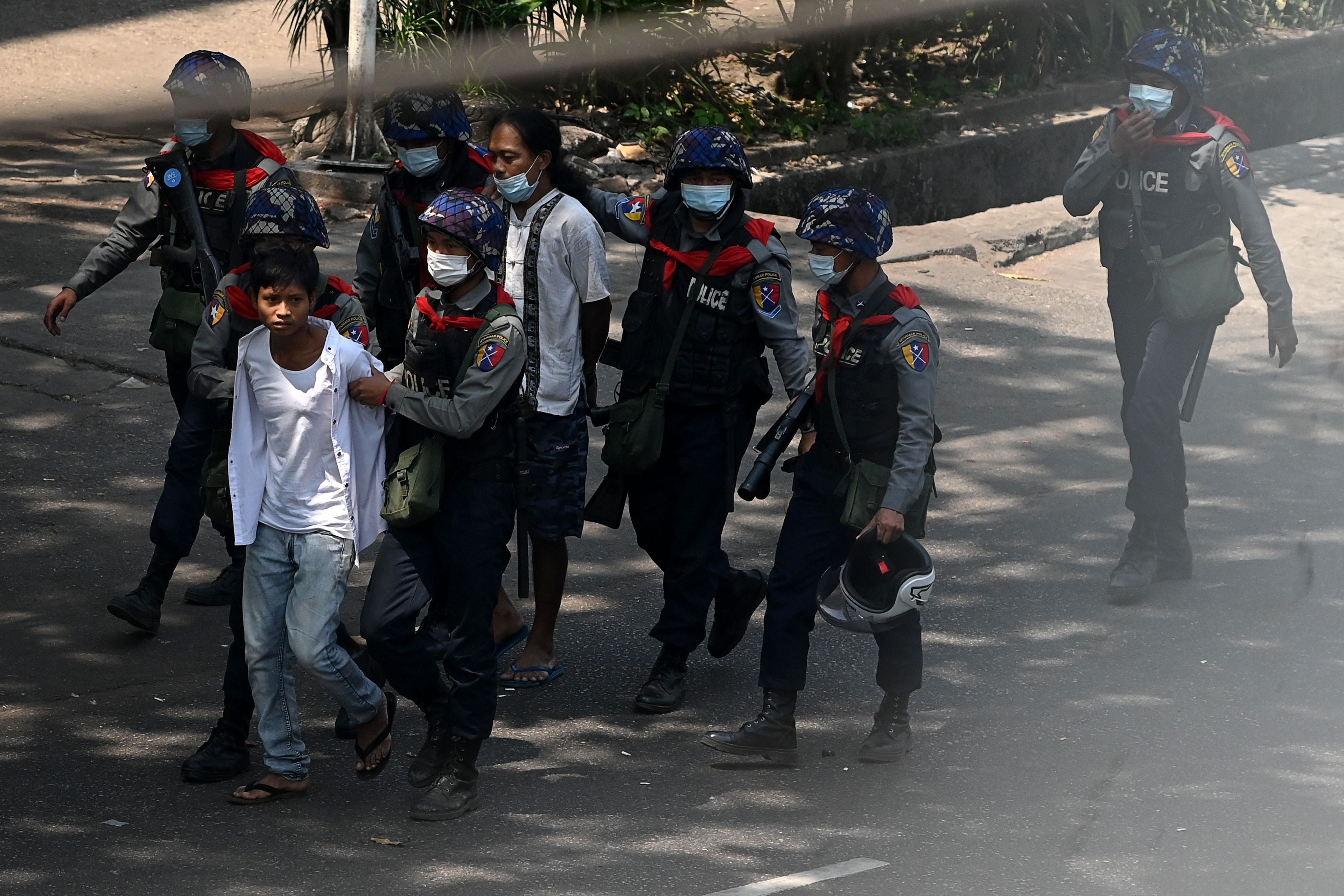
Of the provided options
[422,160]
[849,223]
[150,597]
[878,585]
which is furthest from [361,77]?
[878,585]

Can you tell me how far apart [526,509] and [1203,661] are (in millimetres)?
2487

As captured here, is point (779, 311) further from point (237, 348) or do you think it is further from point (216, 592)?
point (216, 592)

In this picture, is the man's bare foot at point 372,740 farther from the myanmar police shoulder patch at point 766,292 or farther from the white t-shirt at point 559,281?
the myanmar police shoulder patch at point 766,292

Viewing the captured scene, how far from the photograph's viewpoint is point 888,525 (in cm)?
464

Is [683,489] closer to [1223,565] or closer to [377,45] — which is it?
[1223,565]

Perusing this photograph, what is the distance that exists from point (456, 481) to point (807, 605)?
1.18 m

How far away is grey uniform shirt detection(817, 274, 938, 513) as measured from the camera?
15.3 feet

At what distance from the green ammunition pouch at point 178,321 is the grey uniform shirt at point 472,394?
1.45 meters

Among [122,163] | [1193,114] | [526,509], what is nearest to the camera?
[526,509]

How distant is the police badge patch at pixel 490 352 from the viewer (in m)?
4.29

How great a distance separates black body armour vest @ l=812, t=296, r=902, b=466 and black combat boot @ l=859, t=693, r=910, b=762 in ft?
2.47

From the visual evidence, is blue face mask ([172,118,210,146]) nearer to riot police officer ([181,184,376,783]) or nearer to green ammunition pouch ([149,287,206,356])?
green ammunition pouch ([149,287,206,356])

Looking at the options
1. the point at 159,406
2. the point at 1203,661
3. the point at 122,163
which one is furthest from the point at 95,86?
the point at 1203,661

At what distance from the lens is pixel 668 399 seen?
511cm
